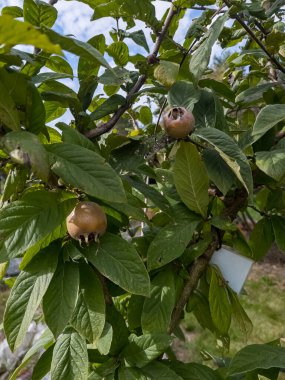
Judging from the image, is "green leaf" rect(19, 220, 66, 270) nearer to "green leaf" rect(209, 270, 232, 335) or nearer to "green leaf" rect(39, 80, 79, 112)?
"green leaf" rect(39, 80, 79, 112)

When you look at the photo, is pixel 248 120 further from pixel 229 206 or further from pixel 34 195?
pixel 34 195

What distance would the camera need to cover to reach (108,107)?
87 centimetres

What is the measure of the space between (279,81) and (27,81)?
0.72 meters

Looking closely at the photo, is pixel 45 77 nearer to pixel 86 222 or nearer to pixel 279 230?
pixel 86 222

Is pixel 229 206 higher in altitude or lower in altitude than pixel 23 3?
lower

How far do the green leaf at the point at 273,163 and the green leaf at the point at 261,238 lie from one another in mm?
281

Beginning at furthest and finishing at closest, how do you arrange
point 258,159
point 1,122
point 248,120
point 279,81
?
point 248,120 < point 279,81 < point 258,159 < point 1,122

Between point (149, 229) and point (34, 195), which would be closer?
point (34, 195)

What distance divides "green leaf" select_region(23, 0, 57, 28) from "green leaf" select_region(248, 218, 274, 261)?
677 mm

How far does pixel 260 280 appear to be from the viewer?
472cm

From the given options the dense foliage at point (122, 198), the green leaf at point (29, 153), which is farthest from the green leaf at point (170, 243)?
the green leaf at point (29, 153)

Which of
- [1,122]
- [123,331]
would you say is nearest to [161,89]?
[1,122]

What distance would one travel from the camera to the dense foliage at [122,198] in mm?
→ 638

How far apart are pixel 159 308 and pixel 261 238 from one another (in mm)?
384
